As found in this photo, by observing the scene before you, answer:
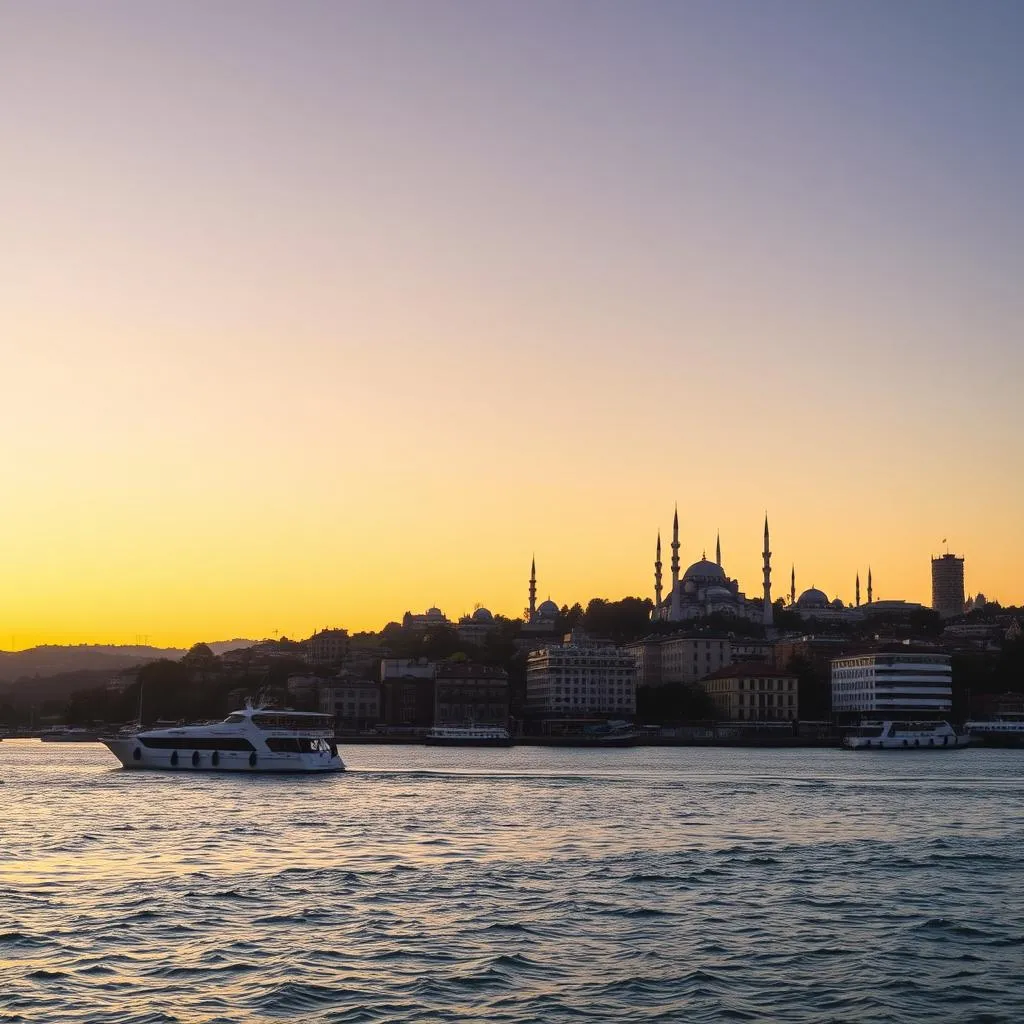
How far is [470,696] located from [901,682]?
3841 cm

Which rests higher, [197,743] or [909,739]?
[197,743]

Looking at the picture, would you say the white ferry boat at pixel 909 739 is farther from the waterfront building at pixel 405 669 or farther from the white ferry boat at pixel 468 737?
the waterfront building at pixel 405 669

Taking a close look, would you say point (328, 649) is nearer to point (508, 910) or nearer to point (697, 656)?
point (697, 656)

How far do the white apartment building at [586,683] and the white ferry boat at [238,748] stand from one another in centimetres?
7904

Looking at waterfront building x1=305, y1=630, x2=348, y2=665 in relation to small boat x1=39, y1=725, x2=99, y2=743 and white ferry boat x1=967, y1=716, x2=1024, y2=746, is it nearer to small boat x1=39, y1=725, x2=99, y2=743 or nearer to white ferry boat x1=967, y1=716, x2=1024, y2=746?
small boat x1=39, y1=725, x2=99, y2=743

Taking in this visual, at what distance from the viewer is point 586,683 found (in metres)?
142

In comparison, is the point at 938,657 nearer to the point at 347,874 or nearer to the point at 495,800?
the point at 495,800

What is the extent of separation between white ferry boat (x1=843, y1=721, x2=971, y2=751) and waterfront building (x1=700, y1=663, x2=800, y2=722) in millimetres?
21152

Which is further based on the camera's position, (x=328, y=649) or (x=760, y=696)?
(x=328, y=649)

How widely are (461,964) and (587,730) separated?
103544 millimetres

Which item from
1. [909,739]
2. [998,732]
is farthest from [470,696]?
[998,732]

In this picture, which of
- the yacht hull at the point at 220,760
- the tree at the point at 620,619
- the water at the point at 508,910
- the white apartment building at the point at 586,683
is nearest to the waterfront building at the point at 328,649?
the tree at the point at 620,619

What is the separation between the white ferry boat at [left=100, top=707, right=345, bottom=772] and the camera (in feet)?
202

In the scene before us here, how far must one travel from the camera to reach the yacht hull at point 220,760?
61.2 metres
